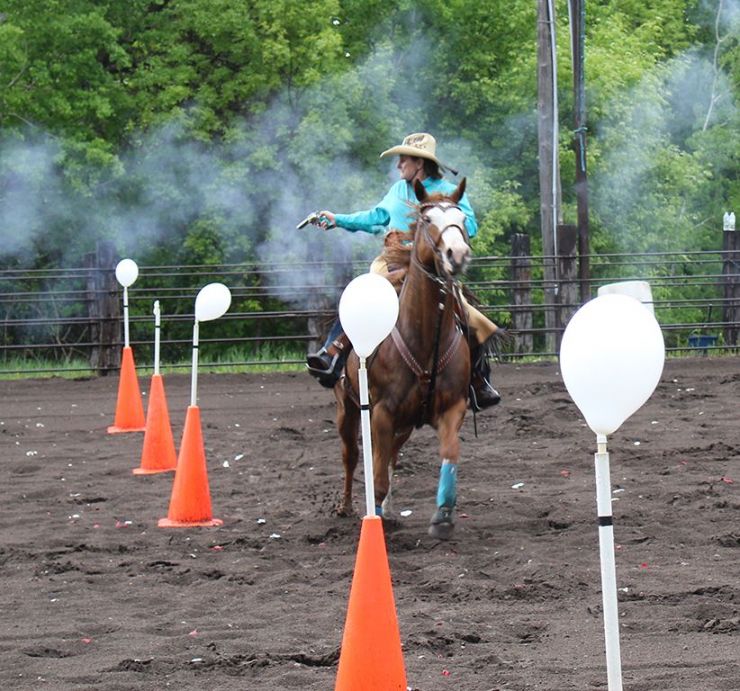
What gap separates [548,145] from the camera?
22594 millimetres

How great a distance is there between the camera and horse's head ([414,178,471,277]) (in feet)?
25.1

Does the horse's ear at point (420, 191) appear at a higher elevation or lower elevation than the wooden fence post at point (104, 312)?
higher

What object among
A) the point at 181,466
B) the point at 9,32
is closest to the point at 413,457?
the point at 181,466

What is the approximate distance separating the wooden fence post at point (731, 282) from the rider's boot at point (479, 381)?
12.8 metres

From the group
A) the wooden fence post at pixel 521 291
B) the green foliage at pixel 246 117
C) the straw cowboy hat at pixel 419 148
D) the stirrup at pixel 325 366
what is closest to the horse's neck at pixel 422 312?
the stirrup at pixel 325 366

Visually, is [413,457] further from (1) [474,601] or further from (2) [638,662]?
(2) [638,662]

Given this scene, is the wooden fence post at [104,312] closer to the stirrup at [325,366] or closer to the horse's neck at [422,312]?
the stirrup at [325,366]

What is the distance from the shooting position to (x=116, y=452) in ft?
42.1

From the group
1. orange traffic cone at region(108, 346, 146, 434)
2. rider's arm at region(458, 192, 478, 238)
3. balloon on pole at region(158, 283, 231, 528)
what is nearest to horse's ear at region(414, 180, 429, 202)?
rider's arm at region(458, 192, 478, 238)

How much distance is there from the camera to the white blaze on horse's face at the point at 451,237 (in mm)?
7613

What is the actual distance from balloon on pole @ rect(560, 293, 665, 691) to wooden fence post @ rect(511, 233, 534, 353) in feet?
55.4

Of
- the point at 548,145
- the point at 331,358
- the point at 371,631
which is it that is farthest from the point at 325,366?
the point at 548,145

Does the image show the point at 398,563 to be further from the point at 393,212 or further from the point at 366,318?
the point at 366,318

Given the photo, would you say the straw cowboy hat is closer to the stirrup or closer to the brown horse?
the brown horse
